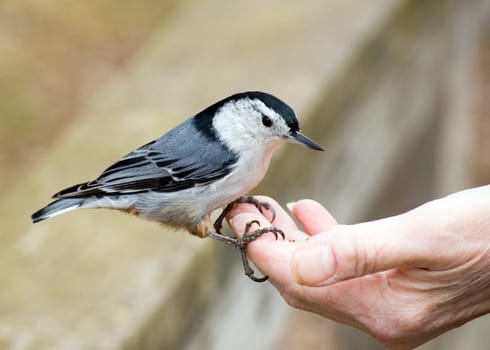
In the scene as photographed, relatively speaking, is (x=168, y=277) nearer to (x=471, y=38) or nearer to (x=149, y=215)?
(x=149, y=215)

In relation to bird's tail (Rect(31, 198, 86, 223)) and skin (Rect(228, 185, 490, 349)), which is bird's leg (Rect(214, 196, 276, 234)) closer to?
skin (Rect(228, 185, 490, 349))

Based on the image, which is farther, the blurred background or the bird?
the blurred background

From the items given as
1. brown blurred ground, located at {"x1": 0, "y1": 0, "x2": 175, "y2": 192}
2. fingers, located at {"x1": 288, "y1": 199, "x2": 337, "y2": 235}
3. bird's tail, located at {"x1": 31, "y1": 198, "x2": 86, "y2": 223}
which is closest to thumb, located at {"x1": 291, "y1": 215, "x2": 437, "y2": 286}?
fingers, located at {"x1": 288, "y1": 199, "x2": 337, "y2": 235}

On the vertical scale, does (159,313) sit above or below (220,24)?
below

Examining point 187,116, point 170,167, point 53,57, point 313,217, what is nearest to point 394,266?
point 313,217

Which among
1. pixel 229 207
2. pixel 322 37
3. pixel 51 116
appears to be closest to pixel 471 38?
pixel 322 37

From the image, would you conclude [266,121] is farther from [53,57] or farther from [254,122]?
[53,57]

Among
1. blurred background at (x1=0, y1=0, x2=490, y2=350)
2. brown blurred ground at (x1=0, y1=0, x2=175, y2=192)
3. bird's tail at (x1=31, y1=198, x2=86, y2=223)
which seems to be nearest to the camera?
bird's tail at (x1=31, y1=198, x2=86, y2=223)
